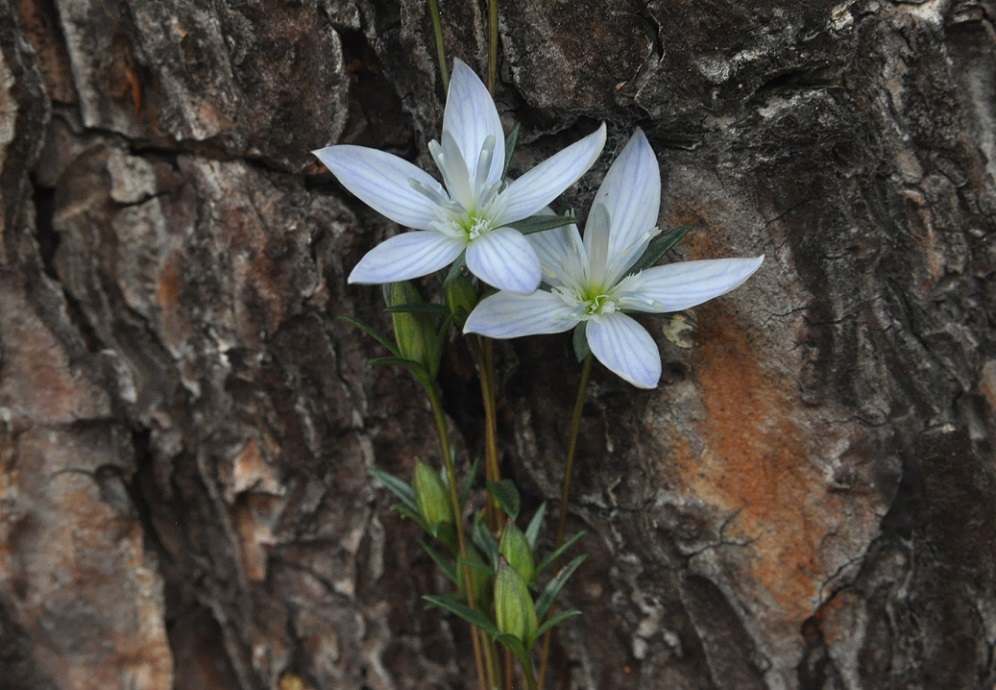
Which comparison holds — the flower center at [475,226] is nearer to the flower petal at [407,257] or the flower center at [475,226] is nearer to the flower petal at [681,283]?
the flower petal at [407,257]

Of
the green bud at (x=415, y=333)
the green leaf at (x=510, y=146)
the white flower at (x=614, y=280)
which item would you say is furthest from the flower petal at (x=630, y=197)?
the green bud at (x=415, y=333)

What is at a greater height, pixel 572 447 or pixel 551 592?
pixel 572 447

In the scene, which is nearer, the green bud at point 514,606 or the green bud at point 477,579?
the green bud at point 514,606

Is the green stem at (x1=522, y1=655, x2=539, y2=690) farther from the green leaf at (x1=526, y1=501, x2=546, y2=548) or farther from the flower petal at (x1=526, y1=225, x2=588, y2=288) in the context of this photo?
the flower petal at (x1=526, y1=225, x2=588, y2=288)

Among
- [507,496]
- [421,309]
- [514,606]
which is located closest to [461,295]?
[421,309]

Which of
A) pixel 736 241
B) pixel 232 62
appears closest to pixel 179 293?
pixel 232 62

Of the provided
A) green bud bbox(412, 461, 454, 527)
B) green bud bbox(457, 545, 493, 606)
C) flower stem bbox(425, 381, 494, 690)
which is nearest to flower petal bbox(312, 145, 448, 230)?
flower stem bbox(425, 381, 494, 690)

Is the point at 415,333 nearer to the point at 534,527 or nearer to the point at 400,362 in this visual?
the point at 400,362

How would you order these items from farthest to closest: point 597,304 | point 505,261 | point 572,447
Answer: point 572,447 < point 597,304 < point 505,261
